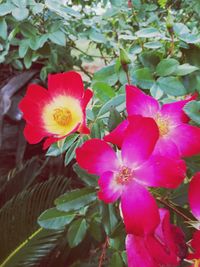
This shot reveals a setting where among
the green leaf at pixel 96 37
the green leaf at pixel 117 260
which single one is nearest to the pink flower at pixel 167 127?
the green leaf at pixel 117 260

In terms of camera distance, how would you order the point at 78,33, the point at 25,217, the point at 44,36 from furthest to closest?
the point at 25,217 < the point at 78,33 < the point at 44,36

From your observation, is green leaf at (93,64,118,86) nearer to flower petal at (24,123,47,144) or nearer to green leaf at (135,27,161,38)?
green leaf at (135,27,161,38)

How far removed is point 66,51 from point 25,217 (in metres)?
0.67

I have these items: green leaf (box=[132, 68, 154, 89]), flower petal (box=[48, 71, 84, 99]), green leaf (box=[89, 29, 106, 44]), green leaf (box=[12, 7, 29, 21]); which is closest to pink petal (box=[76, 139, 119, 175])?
flower petal (box=[48, 71, 84, 99])

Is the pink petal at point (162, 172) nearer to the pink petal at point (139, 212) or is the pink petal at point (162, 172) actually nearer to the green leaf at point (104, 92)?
the pink petal at point (139, 212)

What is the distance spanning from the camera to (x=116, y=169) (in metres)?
0.58

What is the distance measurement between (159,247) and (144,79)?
12.0 inches

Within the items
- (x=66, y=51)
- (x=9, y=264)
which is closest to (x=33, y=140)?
(x=9, y=264)

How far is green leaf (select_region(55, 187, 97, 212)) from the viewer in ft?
2.42

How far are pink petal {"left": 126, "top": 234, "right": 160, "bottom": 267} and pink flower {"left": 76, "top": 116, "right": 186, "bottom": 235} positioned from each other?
5 centimetres

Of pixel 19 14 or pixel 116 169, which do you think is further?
pixel 19 14

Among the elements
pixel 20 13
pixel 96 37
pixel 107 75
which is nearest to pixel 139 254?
pixel 107 75

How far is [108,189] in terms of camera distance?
0.57m

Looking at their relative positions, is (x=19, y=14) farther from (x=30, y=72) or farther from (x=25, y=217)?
(x=30, y=72)
